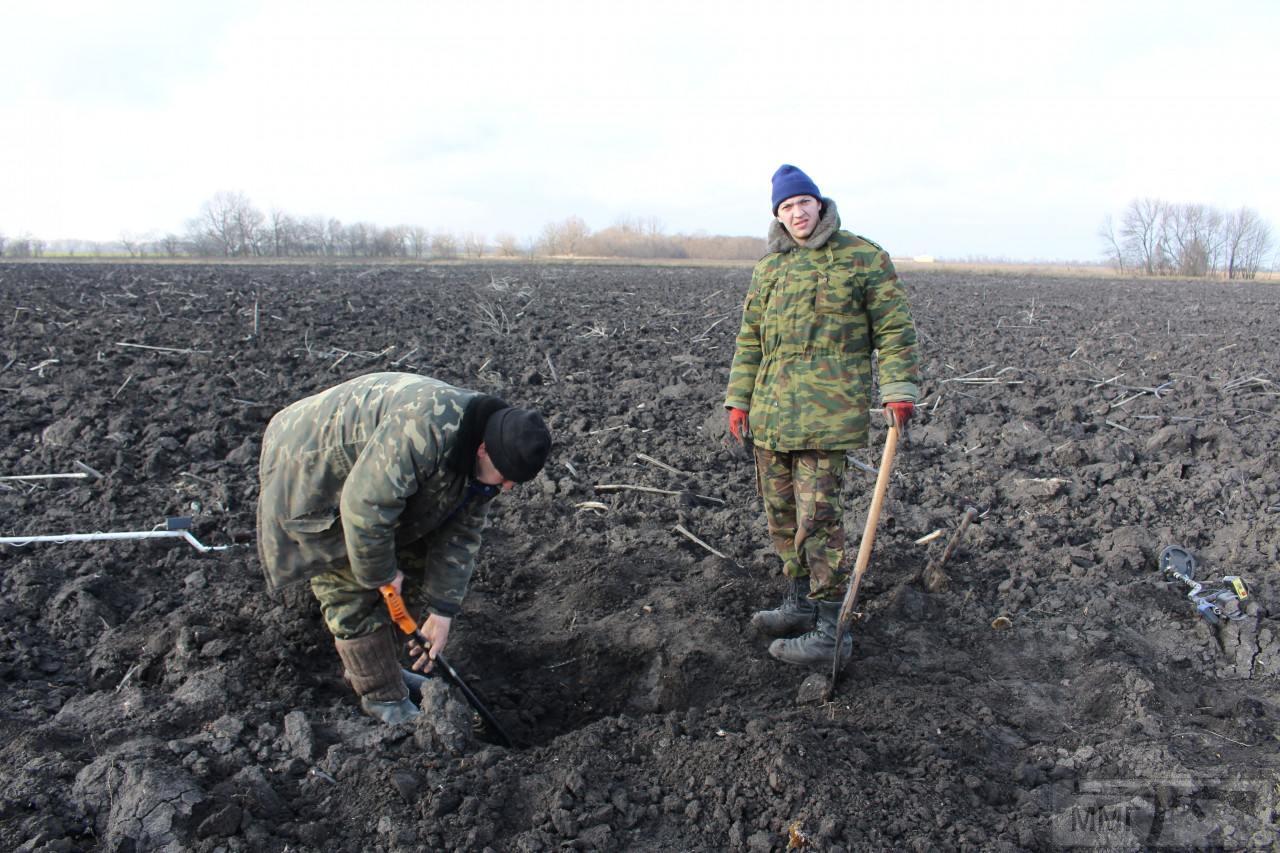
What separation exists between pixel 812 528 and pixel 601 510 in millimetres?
2012

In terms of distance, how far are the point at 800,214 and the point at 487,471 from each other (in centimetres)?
171

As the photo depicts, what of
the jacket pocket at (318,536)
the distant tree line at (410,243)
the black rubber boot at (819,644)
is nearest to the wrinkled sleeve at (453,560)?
the jacket pocket at (318,536)

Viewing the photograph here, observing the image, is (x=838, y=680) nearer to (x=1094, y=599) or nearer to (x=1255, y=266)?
(x=1094, y=599)

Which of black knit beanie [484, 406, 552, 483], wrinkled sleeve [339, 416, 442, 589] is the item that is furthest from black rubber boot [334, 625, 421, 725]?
black knit beanie [484, 406, 552, 483]

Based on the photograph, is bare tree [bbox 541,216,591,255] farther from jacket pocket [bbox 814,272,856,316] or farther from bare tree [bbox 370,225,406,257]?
jacket pocket [bbox 814,272,856,316]

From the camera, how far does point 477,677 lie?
3773mm

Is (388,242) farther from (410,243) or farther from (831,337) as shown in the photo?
(831,337)

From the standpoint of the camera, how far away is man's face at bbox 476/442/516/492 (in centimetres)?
273

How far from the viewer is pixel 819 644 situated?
3.68 metres

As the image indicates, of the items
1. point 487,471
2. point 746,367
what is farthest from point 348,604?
point 746,367

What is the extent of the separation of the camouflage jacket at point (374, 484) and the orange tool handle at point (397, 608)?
0.34 feet

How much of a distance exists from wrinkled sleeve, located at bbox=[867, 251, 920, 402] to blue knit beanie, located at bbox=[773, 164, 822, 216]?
417 mm

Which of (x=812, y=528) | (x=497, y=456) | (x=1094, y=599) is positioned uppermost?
(x=497, y=456)

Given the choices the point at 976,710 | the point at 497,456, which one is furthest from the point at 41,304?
the point at 976,710
